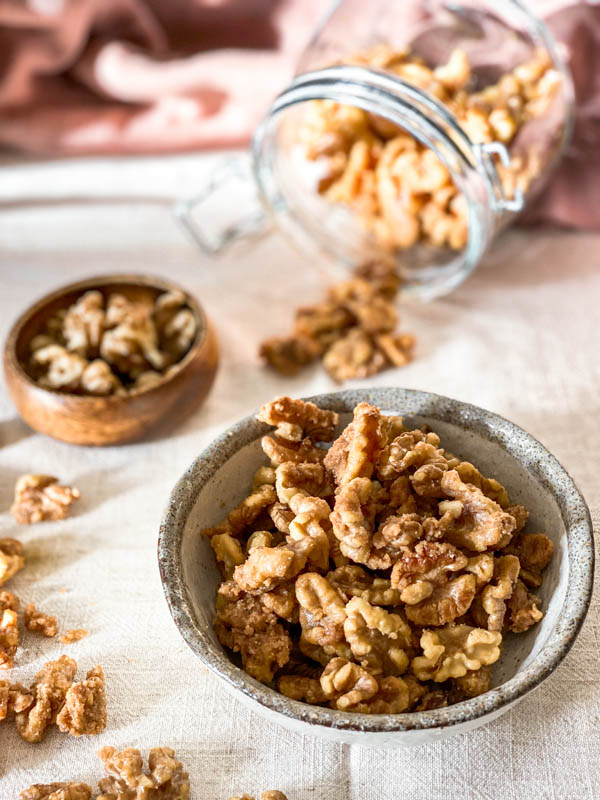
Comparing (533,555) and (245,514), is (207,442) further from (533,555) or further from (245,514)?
(533,555)

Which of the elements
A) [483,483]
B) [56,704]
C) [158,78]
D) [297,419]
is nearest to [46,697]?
[56,704]

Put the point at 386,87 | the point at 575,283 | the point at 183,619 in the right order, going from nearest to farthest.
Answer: the point at 183,619 < the point at 386,87 < the point at 575,283

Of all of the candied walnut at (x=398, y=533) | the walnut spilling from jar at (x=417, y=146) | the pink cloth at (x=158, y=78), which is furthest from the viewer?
the pink cloth at (x=158, y=78)

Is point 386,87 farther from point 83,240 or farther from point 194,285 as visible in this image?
point 83,240

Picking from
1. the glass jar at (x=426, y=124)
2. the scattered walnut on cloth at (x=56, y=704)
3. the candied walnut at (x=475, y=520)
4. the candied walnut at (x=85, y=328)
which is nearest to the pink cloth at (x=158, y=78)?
the glass jar at (x=426, y=124)

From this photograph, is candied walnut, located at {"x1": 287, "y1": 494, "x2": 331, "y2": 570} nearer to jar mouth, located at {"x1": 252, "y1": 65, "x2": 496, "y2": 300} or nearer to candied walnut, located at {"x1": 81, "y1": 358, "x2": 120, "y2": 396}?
candied walnut, located at {"x1": 81, "y1": 358, "x2": 120, "y2": 396}

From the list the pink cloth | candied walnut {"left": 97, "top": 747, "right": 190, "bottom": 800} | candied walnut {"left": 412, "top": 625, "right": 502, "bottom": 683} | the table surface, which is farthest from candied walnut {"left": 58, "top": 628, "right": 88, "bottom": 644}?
the pink cloth

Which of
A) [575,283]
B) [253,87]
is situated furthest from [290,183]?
[575,283]

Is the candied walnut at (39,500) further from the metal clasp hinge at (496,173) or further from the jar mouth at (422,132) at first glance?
the metal clasp hinge at (496,173)
